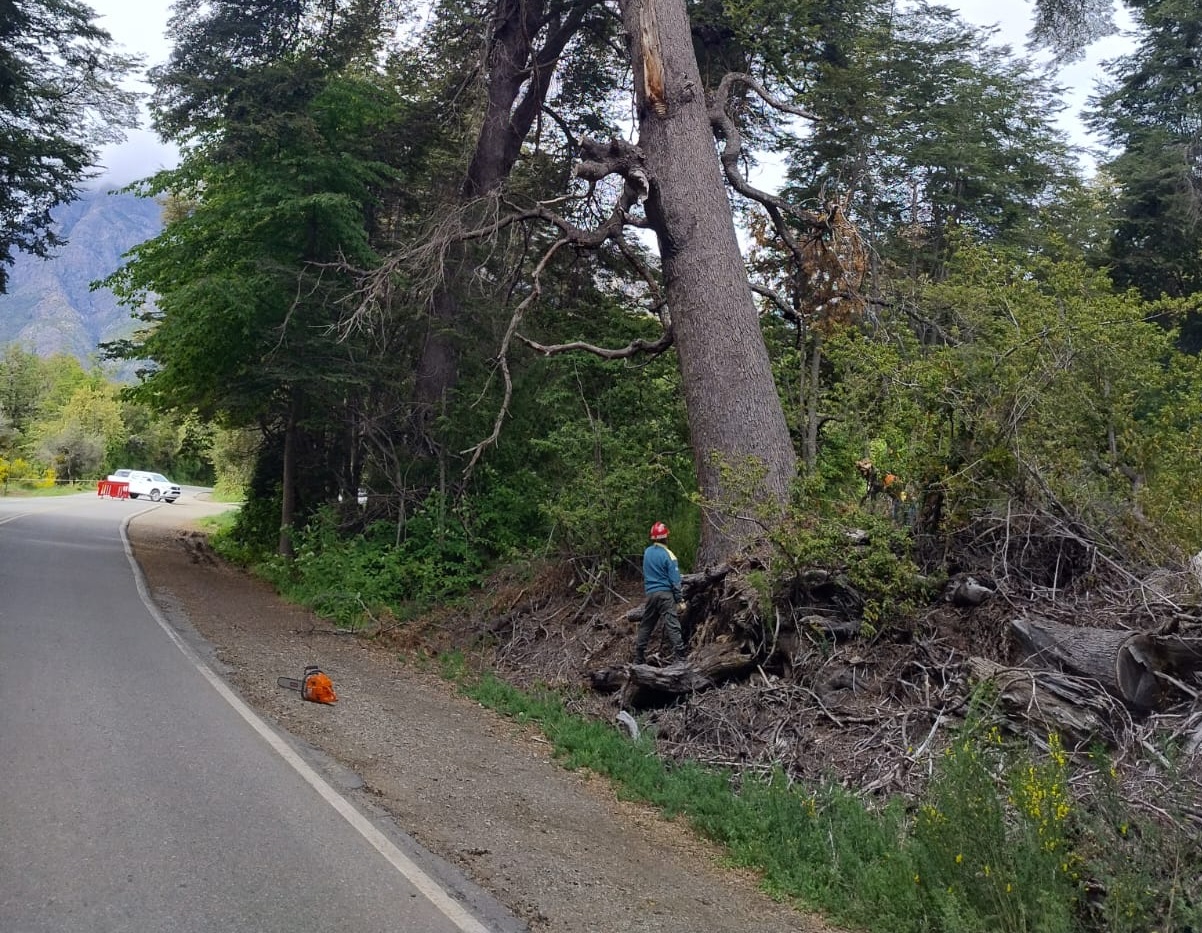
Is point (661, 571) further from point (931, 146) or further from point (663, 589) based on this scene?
point (931, 146)

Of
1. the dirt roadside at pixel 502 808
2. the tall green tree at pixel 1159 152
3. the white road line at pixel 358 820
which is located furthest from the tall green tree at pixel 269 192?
the tall green tree at pixel 1159 152

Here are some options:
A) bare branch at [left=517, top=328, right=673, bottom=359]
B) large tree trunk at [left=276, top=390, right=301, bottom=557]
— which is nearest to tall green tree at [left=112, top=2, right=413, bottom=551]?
large tree trunk at [left=276, top=390, right=301, bottom=557]

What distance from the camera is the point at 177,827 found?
5.62 metres

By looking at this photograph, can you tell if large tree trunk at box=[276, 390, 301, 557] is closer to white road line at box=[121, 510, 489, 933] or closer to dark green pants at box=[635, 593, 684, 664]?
white road line at box=[121, 510, 489, 933]

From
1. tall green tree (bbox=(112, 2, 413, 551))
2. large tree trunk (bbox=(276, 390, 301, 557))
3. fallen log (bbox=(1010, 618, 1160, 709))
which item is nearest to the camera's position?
fallen log (bbox=(1010, 618, 1160, 709))

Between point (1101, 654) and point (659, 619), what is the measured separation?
4498mm

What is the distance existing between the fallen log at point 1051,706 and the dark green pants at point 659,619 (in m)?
3.27

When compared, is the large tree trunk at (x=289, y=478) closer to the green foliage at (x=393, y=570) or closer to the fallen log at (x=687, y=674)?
the green foliage at (x=393, y=570)

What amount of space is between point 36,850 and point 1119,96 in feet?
96.3

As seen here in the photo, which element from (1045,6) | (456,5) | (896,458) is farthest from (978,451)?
(456,5)

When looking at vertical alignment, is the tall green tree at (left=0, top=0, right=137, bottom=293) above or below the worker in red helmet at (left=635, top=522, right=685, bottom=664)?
above

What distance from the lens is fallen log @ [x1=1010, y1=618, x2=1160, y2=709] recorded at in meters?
6.42

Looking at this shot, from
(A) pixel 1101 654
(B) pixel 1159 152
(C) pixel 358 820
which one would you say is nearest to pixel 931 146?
(B) pixel 1159 152

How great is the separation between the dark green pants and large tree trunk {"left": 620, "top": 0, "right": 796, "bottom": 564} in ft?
3.23
